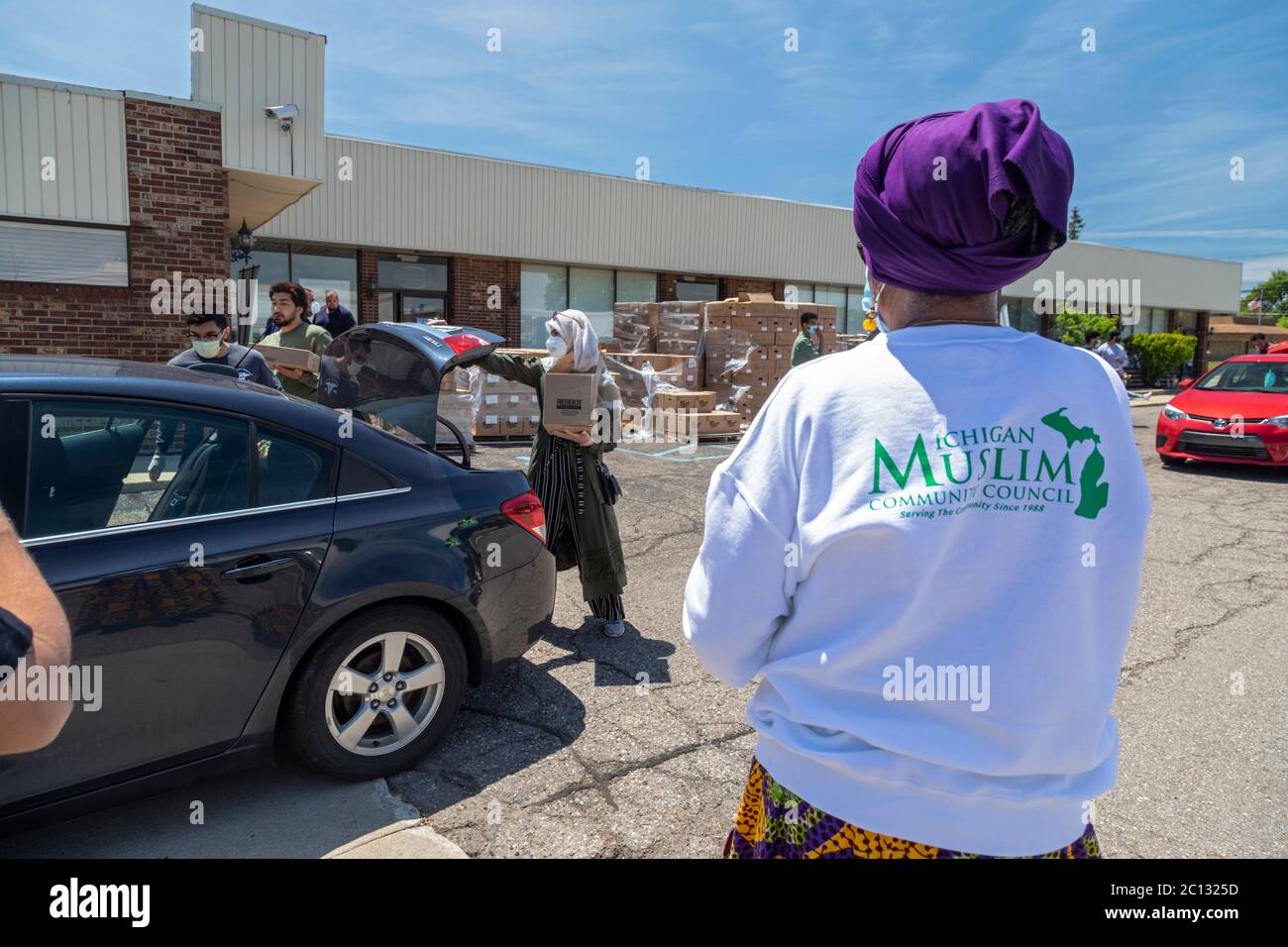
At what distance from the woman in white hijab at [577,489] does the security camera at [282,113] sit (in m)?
8.65

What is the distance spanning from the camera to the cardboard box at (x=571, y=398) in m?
4.60

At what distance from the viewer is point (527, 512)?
12.4 feet

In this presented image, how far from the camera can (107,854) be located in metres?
2.80

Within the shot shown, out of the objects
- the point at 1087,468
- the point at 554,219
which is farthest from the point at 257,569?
the point at 554,219

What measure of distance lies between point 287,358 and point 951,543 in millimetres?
6012

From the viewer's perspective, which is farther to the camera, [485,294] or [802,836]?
[485,294]

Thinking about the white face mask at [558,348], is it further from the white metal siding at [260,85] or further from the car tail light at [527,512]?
Answer: the white metal siding at [260,85]

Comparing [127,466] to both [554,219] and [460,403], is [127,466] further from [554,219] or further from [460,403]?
[554,219]

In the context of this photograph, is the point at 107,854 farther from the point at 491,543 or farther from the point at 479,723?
the point at 491,543

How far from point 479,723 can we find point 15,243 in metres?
9.92

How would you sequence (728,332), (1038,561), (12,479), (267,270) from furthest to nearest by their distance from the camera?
1. (267,270)
2. (728,332)
3. (12,479)
4. (1038,561)

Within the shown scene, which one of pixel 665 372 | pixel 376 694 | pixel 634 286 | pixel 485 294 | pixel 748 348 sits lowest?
pixel 376 694

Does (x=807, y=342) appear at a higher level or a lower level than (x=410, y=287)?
lower
